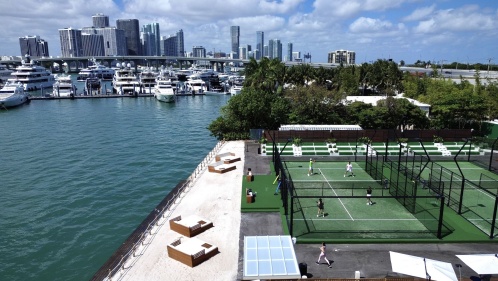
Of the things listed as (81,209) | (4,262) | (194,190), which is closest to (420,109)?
(194,190)

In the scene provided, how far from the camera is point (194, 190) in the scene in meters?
32.6

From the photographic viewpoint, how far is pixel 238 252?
21422 millimetres

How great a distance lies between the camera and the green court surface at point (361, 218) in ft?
75.6

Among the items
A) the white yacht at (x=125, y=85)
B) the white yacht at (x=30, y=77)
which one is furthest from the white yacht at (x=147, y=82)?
the white yacht at (x=30, y=77)

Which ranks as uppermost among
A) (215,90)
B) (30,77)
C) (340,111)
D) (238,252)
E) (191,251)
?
(30,77)

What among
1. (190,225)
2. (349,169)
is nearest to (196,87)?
(349,169)

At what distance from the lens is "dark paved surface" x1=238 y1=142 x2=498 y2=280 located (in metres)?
19.1

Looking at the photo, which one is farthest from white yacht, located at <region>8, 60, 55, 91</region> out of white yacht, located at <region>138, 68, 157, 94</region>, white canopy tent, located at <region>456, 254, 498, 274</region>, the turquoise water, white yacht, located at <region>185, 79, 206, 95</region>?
white canopy tent, located at <region>456, 254, 498, 274</region>

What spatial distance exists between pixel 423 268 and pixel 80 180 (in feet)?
120

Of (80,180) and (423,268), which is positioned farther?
(80,180)

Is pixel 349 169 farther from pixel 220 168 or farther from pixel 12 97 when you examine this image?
pixel 12 97

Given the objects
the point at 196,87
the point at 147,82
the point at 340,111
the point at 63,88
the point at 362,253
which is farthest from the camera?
the point at 147,82

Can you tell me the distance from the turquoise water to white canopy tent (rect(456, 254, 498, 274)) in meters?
21.6

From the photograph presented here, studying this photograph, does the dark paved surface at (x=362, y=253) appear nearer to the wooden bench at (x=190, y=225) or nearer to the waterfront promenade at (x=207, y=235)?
the waterfront promenade at (x=207, y=235)
